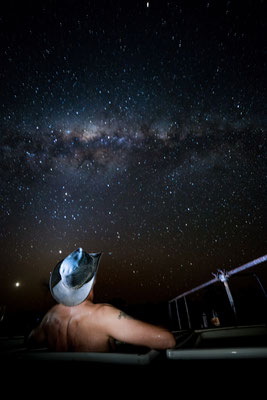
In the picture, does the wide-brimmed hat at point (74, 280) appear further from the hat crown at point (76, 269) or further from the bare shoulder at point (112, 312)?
the bare shoulder at point (112, 312)

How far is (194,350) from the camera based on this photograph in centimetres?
91

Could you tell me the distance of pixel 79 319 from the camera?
6.74ft

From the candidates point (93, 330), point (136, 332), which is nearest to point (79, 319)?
point (93, 330)

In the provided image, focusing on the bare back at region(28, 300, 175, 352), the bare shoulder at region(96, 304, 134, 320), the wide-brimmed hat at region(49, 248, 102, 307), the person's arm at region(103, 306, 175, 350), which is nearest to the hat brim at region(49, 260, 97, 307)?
the wide-brimmed hat at region(49, 248, 102, 307)

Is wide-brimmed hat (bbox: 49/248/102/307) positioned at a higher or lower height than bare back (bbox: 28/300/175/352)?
higher

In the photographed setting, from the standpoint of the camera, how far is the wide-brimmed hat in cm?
208

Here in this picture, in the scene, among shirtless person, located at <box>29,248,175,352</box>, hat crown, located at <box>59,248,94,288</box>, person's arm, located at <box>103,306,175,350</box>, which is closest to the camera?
person's arm, located at <box>103,306,175,350</box>

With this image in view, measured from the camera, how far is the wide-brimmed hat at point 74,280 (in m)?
2.08

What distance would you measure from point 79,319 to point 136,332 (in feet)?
2.85

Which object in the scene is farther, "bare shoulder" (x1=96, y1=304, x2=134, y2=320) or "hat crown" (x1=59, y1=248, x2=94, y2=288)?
"hat crown" (x1=59, y1=248, x2=94, y2=288)

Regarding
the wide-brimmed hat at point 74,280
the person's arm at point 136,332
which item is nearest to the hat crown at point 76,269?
the wide-brimmed hat at point 74,280

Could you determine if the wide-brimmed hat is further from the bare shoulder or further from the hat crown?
the bare shoulder

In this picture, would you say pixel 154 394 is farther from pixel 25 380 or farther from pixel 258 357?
pixel 25 380

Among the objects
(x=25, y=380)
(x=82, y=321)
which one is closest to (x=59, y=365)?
(x=25, y=380)
